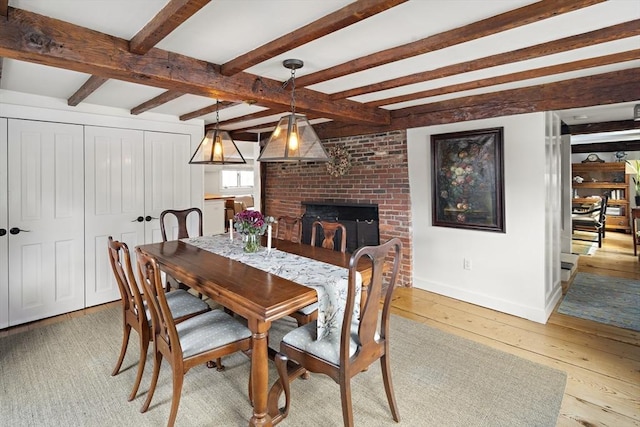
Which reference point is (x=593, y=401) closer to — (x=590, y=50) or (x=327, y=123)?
(x=590, y=50)

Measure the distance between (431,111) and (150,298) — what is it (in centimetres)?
332

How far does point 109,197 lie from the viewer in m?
3.87

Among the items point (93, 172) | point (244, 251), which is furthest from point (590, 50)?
point (93, 172)

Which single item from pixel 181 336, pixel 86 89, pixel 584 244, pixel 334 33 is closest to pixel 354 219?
pixel 334 33

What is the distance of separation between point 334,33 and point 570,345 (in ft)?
9.98

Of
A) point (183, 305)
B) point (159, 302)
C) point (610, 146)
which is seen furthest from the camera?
point (610, 146)

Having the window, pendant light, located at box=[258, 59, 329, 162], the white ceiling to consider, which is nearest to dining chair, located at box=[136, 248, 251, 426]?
pendant light, located at box=[258, 59, 329, 162]

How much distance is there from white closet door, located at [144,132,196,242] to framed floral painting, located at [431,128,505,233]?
10.1 feet

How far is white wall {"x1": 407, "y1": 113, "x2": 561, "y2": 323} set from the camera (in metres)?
3.33

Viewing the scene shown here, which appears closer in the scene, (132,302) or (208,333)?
(208,333)

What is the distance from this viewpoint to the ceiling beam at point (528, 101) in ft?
9.19

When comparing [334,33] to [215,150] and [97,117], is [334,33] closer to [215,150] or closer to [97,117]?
[215,150]

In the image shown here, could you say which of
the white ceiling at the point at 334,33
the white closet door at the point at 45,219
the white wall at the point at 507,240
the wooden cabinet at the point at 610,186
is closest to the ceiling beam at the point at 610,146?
the wooden cabinet at the point at 610,186

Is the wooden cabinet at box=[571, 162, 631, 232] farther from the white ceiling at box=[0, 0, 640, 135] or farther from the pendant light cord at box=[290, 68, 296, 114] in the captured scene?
the pendant light cord at box=[290, 68, 296, 114]
